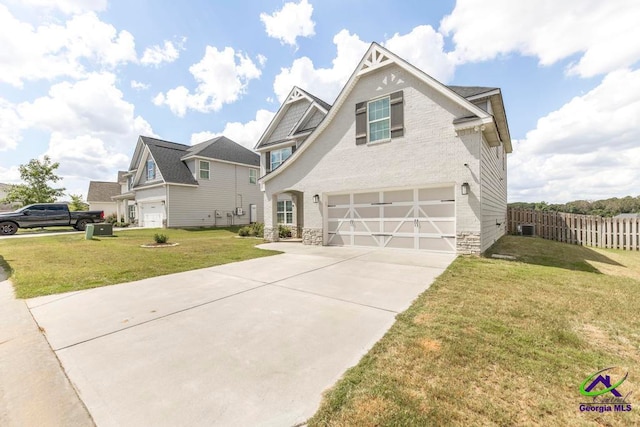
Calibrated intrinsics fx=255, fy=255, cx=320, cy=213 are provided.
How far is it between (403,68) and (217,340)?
34.0ft

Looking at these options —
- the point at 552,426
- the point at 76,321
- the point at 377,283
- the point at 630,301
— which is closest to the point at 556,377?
the point at 552,426

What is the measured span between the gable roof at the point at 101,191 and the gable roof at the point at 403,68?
3886cm

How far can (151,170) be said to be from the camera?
2295 centimetres

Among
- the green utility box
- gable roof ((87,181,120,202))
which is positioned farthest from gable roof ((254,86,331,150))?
gable roof ((87,181,120,202))

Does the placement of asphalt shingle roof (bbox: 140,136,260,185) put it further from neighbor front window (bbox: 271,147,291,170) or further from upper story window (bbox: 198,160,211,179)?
neighbor front window (bbox: 271,147,291,170)

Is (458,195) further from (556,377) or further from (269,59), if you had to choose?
(269,59)

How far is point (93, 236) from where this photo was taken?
1489cm

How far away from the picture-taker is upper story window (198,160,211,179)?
22953 millimetres

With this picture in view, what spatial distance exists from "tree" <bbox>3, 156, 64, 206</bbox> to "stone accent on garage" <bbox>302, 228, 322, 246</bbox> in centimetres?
3677

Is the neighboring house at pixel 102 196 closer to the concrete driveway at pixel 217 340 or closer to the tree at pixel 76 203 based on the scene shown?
the tree at pixel 76 203

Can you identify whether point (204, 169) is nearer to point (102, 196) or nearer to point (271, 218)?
point (271, 218)

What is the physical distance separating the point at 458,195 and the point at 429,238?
182 cm

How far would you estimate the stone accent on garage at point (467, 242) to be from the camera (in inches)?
327

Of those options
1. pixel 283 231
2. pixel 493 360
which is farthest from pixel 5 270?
pixel 493 360
